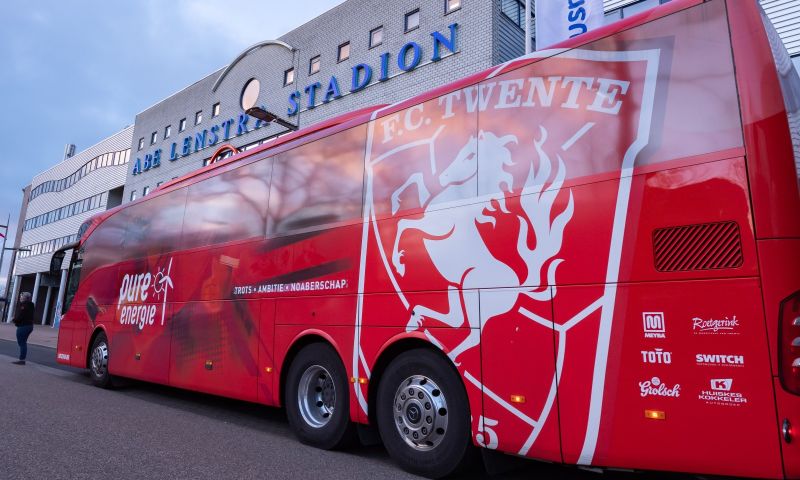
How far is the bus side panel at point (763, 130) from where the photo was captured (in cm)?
301

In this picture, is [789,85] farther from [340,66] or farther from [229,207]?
[340,66]

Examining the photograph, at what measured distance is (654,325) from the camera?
A: 3307 millimetres

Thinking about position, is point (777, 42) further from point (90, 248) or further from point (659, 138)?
point (90, 248)

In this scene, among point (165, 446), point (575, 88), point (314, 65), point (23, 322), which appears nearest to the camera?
point (575, 88)

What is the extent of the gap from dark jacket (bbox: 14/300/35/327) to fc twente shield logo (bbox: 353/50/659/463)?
1192 cm

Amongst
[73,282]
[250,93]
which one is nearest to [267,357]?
[73,282]

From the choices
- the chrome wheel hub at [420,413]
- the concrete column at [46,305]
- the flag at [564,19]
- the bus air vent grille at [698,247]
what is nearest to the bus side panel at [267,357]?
the chrome wheel hub at [420,413]

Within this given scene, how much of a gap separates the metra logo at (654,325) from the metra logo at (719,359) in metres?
0.22

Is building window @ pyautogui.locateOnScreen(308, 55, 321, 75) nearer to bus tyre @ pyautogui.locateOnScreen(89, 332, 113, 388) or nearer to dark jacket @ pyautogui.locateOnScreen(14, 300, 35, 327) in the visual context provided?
dark jacket @ pyautogui.locateOnScreen(14, 300, 35, 327)

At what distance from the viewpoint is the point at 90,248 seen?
1092 centimetres

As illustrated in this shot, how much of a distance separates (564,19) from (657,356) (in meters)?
8.03

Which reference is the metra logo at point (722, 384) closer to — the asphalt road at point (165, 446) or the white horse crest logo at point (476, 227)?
the asphalt road at point (165, 446)

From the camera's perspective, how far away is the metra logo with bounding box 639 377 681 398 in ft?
10.5

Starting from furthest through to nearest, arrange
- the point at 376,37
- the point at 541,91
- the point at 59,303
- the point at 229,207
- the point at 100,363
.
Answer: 1. the point at 376,37
2. the point at 59,303
3. the point at 100,363
4. the point at 229,207
5. the point at 541,91
